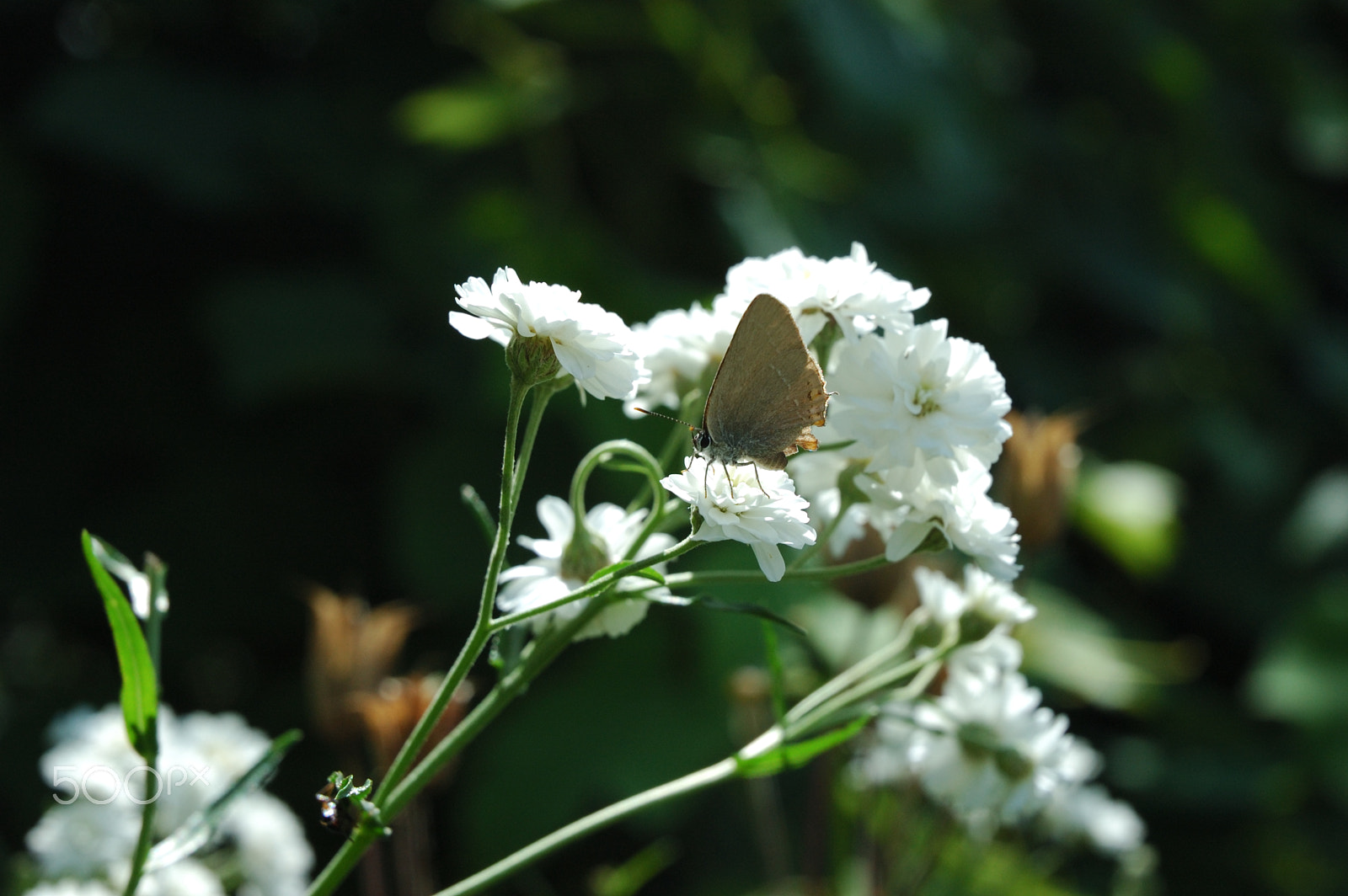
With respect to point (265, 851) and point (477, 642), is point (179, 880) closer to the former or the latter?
point (265, 851)

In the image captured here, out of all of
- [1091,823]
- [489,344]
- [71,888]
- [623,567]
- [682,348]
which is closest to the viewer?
[623,567]

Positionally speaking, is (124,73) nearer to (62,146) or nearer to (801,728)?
(62,146)

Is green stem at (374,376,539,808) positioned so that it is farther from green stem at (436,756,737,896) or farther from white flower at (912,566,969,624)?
white flower at (912,566,969,624)

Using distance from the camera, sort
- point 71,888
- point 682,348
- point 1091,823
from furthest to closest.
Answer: point 1091,823 → point 71,888 → point 682,348

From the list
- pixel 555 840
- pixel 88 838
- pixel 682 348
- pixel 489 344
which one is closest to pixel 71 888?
pixel 88 838

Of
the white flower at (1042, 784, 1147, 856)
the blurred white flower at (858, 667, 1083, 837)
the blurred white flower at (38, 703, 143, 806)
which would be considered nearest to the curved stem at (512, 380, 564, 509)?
the blurred white flower at (858, 667, 1083, 837)

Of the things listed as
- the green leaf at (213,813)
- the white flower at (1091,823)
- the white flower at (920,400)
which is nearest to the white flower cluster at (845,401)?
the white flower at (920,400)

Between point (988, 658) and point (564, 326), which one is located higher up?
point (564, 326)
